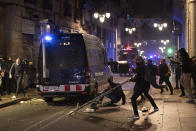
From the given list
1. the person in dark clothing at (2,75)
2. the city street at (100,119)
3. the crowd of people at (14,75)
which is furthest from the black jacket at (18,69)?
the city street at (100,119)

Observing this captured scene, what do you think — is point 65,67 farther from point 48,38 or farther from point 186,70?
point 186,70

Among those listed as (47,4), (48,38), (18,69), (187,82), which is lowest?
(187,82)

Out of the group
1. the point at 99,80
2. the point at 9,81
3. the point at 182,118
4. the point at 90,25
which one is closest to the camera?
the point at 182,118

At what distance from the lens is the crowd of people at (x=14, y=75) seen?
14.6 metres

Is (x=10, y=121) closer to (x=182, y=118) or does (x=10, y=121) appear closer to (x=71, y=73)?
(x=71, y=73)

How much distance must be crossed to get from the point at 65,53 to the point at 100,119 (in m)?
4.09

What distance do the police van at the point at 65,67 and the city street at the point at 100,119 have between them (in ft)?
2.63

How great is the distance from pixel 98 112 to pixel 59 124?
2.03m

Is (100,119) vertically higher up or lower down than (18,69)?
lower down

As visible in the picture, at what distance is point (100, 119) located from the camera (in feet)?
29.5

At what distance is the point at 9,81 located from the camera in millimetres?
15969

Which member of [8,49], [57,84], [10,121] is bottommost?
[10,121]

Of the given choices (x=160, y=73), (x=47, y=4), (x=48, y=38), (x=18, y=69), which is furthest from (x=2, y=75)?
(x=47, y=4)

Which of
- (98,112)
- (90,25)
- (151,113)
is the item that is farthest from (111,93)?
(90,25)
